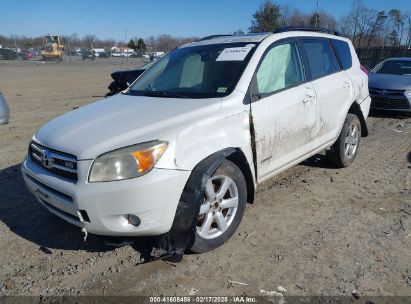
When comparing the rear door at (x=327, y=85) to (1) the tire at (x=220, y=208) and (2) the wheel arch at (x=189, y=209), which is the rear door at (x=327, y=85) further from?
(2) the wheel arch at (x=189, y=209)

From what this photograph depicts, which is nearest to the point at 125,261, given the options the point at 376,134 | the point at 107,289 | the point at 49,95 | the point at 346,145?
the point at 107,289

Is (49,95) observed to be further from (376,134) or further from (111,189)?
(111,189)

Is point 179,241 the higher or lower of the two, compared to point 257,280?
higher

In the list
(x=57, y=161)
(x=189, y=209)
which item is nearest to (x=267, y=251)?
(x=189, y=209)

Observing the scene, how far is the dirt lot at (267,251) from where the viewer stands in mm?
2865

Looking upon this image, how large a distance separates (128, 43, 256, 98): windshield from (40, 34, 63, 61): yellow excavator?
4768 centimetres

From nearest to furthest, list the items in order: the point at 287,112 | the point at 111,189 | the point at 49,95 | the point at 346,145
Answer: the point at 111,189 → the point at 287,112 → the point at 346,145 → the point at 49,95


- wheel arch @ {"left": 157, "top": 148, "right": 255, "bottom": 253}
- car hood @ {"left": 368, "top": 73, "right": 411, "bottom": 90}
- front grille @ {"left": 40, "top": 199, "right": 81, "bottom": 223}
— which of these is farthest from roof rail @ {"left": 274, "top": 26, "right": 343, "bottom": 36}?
car hood @ {"left": 368, "top": 73, "right": 411, "bottom": 90}

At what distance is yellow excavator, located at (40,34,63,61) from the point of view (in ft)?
159

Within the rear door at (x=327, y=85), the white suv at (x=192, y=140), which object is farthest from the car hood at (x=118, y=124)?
the rear door at (x=327, y=85)

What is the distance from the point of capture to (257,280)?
2.91 m

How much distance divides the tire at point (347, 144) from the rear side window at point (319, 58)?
2.56 ft

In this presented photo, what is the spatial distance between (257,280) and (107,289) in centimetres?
115

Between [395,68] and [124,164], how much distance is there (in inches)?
378
